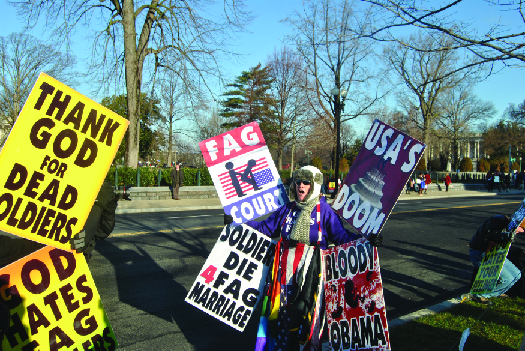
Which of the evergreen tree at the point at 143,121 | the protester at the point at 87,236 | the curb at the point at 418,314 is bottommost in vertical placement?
the curb at the point at 418,314

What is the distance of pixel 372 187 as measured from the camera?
3.59 m

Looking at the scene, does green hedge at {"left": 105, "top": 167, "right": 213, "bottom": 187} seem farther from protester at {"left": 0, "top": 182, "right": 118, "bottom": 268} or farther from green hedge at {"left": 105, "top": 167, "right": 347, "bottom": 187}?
protester at {"left": 0, "top": 182, "right": 118, "bottom": 268}

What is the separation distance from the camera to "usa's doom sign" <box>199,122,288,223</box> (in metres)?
3.95

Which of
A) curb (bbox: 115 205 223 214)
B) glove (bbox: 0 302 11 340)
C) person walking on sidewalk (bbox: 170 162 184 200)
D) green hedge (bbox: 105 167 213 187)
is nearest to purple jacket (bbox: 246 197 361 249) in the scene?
glove (bbox: 0 302 11 340)

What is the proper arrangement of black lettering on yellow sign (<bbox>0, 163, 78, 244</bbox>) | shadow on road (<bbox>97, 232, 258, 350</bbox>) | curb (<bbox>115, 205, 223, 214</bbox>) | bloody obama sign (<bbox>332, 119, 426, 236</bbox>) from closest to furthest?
black lettering on yellow sign (<bbox>0, 163, 78, 244</bbox>) < bloody obama sign (<bbox>332, 119, 426, 236</bbox>) < shadow on road (<bbox>97, 232, 258, 350</bbox>) < curb (<bbox>115, 205, 223, 214</bbox>)

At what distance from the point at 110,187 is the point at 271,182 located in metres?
1.88

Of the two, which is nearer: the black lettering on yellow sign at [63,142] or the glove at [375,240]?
the black lettering on yellow sign at [63,142]

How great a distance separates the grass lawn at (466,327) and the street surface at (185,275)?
2.01 feet

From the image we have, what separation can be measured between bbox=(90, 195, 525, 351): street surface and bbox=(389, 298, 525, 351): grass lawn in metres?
0.61

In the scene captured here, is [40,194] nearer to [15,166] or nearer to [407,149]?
[15,166]

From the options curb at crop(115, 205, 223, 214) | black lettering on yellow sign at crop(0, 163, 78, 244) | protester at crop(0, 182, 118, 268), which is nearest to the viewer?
black lettering on yellow sign at crop(0, 163, 78, 244)

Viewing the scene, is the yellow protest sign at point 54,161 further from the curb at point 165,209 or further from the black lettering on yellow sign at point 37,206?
the curb at point 165,209

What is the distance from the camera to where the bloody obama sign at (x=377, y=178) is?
336 centimetres

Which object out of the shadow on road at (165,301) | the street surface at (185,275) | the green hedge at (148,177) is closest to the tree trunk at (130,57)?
the green hedge at (148,177)
